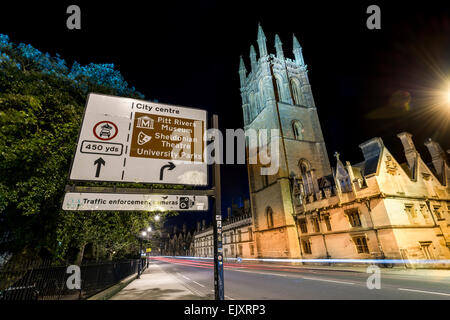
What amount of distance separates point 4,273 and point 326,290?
12.3m

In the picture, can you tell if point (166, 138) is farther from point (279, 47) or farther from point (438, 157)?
point (279, 47)

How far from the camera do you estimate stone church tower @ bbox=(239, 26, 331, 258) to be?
2945 cm

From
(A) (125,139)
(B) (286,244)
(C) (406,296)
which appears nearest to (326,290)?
(C) (406,296)

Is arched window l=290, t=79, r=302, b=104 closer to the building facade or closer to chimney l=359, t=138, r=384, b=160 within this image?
the building facade

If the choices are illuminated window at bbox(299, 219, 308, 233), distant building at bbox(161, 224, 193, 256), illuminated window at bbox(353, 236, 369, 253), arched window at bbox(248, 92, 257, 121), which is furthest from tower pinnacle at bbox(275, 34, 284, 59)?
distant building at bbox(161, 224, 193, 256)

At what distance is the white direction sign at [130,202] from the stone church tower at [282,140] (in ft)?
84.1

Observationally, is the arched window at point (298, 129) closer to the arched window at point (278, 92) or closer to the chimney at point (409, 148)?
the arched window at point (278, 92)

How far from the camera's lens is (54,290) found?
804 cm

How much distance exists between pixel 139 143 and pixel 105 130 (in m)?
0.78

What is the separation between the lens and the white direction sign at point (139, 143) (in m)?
4.25

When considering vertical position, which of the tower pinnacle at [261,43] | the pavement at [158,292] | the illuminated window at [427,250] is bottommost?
the pavement at [158,292]

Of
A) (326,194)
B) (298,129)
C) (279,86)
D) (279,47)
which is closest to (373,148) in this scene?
(326,194)

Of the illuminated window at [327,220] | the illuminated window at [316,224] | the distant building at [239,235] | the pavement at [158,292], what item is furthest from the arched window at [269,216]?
the pavement at [158,292]

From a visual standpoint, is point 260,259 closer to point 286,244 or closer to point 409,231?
point 286,244
